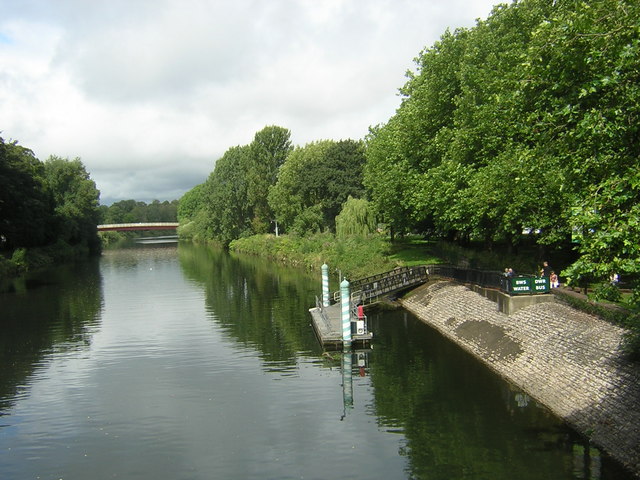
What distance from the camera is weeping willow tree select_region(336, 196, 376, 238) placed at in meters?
69.8

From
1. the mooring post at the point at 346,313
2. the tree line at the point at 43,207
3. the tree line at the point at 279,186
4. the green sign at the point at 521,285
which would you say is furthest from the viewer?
the tree line at the point at 279,186

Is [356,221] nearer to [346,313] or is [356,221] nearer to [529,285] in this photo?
[346,313]

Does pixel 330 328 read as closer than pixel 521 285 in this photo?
No

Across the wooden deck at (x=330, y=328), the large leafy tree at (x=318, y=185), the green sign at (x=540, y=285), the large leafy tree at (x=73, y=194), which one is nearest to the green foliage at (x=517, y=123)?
the green sign at (x=540, y=285)

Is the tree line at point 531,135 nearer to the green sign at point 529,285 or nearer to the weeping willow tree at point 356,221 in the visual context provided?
the green sign at point 529,285

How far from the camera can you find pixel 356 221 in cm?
6994

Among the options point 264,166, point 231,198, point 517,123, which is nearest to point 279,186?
point 264,166

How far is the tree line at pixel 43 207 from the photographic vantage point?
7500 cm

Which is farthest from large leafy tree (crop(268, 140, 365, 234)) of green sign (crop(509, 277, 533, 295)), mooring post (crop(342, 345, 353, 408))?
green sign (crop(509, 277, 533, 295))

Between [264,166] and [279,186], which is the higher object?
[264,166]

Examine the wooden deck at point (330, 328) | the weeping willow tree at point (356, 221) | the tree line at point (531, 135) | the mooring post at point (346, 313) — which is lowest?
the wooden deck at point (330, 328)

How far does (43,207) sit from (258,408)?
73.1 m

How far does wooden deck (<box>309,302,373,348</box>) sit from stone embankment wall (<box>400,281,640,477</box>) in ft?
17.7

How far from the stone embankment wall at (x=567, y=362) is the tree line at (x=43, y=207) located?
61158 mm
